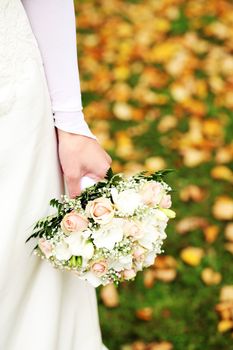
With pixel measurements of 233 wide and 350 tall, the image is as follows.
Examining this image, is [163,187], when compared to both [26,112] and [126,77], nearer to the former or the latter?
[26,112]

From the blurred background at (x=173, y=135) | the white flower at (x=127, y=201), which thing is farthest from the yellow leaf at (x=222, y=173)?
the white flower at (x=127, y=201)

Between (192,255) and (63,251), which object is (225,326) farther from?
(63,251)

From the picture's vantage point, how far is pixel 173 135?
3936 millimetres

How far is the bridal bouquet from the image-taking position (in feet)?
5.55

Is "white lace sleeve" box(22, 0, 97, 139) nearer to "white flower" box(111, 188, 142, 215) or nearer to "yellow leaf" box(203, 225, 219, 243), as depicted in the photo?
"white flower" box(111, 188, 142, 215)

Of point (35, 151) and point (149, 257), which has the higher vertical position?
point (35, 151)

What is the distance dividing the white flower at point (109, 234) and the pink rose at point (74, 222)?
35mm

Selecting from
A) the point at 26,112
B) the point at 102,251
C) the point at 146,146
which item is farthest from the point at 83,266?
the point at 146,146

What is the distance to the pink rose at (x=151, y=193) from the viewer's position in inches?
67.9

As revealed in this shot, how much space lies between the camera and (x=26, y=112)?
68.1 inches

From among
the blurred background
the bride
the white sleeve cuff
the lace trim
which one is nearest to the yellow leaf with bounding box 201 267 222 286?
the blurred background

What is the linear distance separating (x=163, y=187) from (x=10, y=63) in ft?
1.60

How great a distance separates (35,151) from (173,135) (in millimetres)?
2215

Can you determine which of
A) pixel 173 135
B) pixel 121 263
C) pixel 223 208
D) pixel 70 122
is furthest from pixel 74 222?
pixel 173 135
